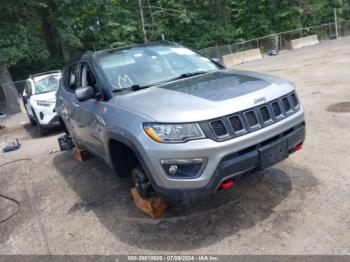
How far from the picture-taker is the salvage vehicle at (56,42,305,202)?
296 cm

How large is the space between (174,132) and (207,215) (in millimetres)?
1178

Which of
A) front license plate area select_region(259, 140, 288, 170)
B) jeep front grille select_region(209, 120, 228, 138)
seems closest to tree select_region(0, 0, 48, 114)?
jeep front grille select_region(209, 120, 228, 138)

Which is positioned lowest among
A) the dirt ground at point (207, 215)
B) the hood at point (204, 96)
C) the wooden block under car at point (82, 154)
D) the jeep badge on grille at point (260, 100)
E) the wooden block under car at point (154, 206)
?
the dirt ground at point (207, 215)

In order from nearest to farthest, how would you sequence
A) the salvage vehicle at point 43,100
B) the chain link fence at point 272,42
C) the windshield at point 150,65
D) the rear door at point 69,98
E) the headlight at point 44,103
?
the windshield at point 150,65
the rear door at point 69,98
the salvage vehicle at point 43,100
the headlight at point 44,103
the chain link fence at point 272,42

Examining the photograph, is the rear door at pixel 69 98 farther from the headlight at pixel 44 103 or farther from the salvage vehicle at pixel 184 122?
the headlight at pixel 44 103

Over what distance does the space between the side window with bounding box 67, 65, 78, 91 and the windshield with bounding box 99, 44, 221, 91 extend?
0.93m

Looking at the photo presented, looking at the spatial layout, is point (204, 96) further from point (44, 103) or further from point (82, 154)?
point (44, 103)

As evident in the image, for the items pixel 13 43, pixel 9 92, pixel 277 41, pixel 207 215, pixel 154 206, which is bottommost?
pixel 207 215

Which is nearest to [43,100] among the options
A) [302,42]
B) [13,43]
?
[13,43]

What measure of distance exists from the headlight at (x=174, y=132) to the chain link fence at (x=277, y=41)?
806 inches

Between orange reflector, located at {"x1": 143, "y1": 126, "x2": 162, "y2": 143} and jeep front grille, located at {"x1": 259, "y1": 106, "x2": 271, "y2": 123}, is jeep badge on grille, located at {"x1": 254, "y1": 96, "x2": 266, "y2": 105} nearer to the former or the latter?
jeep front grille, located at {"x1": 259, "y1": 106, "x2": 271, "y2": 123}

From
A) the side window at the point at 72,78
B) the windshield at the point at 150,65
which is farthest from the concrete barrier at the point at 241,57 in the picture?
the windshield at the point at 150,65

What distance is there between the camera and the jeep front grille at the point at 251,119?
2.98 metres

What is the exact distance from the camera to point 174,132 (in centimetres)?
300
